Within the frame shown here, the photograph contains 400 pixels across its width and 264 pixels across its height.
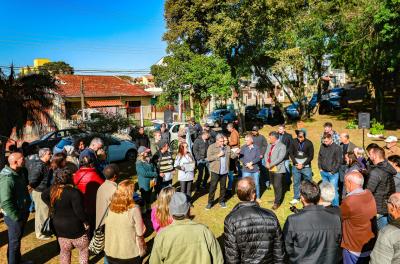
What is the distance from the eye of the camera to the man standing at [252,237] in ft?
11.1

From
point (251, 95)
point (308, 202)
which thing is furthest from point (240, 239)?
point (251, 95)

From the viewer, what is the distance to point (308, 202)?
3.67 metres

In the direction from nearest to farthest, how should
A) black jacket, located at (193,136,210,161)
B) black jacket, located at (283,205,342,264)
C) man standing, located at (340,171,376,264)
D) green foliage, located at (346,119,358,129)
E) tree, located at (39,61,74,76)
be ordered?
black jacket, located at (283,205,342,264)
man standing, located at (340,171,376,264)
black jacket, located at (193,136,210,161)
tree, located at (39,61,74,76)
green foliage, located at (346,119,358,129)

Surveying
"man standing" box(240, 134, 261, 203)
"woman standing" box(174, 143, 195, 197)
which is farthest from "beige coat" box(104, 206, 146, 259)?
"man standing" box(240, 134, 261, 203)

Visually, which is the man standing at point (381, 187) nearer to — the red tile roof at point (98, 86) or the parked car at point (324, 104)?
the parked car at point (324, 104)

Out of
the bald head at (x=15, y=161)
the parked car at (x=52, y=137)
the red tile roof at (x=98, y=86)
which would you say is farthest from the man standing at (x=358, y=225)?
the red tile roof at (x=98, y=86)

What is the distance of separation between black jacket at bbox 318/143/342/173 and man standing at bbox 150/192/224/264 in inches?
200

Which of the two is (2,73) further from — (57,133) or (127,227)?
(127,227)

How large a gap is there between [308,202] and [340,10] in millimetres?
19499

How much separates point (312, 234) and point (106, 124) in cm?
1329

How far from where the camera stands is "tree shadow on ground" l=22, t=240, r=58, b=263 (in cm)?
593

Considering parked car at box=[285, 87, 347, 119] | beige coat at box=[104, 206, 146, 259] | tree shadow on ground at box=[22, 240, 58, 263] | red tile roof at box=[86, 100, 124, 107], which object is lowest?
tree shadow on ground at box=[22, 240, 58, 263]

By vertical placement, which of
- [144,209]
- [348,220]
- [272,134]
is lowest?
[144,209]

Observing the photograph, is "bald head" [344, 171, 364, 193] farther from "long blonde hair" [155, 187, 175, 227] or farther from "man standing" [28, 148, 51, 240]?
"man standing" [28, 148, 51, 240]
